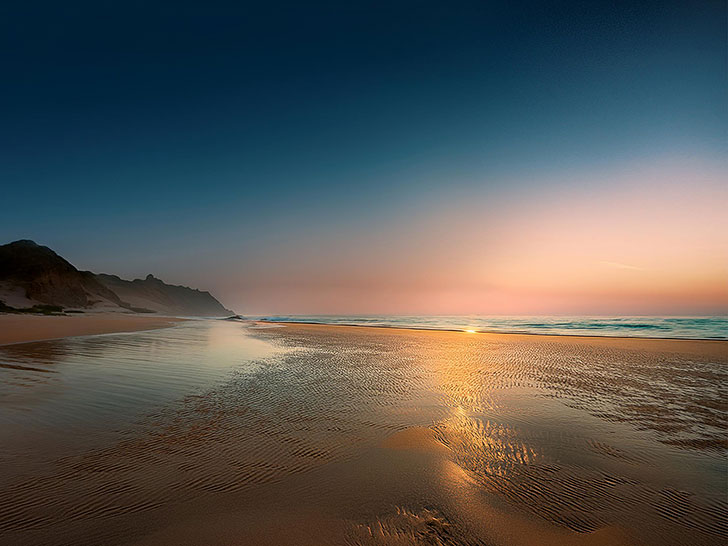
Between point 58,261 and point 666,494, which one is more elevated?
point 58,261

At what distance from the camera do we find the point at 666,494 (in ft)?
14.1

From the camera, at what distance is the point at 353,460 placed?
194 inches

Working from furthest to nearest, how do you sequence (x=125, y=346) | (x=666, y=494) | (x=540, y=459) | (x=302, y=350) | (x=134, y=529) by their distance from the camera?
(x=302, y=350) < (x=125, y=346) < (x=540, y=459) < (x=666, y=494) < (x=134, y=529)

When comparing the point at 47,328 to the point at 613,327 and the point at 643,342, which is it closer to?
the point at 643,342

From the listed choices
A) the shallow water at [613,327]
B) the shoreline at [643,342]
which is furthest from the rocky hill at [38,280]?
the shoreline at [643,342]

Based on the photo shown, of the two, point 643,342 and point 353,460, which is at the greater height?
point 643,342

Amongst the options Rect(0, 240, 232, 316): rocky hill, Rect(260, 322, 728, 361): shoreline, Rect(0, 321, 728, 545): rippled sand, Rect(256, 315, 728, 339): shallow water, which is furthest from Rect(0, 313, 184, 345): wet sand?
Rect(0, 240, 232, 316): rocky hill

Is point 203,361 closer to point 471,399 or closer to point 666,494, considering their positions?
point 471,399

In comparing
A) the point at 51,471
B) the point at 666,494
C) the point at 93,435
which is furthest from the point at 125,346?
the point at 666,494

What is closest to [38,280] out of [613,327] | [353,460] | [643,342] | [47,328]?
[47,328]

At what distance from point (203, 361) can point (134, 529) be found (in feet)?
36.5

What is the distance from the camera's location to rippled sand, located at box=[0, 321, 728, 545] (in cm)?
343

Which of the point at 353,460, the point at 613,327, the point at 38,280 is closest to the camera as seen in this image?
the point at 353,460

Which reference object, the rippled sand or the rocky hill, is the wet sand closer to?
the rippled sand
